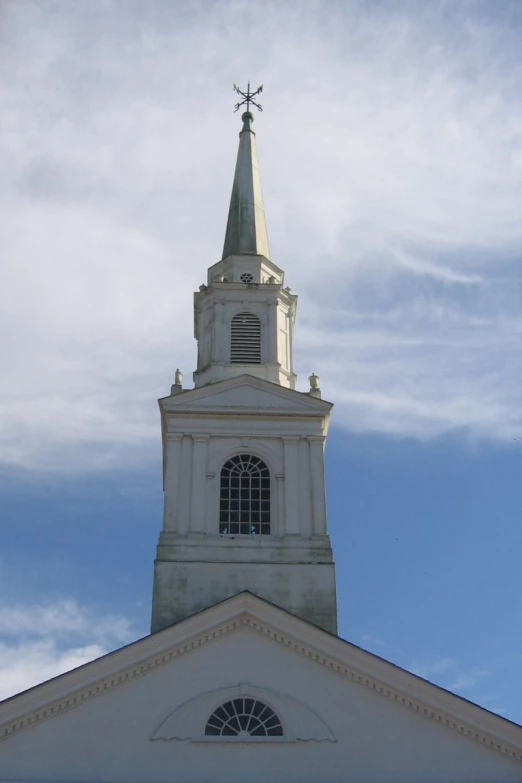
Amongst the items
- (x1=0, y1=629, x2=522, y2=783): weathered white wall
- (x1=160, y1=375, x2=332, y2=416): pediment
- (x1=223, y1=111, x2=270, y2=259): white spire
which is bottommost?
(x1=0, y1=629, x2=522, y2=783): weathered white wall

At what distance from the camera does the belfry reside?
88.9ft

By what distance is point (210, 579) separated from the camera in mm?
27109

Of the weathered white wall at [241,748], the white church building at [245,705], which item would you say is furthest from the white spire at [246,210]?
the weathered white wall at [241,748]

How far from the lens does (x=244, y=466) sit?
96.7 feet

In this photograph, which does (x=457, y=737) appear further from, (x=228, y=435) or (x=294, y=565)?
(x=228, y=435)

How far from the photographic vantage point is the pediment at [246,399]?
29969mm

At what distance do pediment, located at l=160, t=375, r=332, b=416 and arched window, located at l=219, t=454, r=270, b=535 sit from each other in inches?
63.3

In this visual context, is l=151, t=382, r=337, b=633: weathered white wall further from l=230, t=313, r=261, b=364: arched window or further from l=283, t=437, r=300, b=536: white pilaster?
l=230, t=313, r=261, b=364: arched window

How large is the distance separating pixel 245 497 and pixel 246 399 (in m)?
3.03

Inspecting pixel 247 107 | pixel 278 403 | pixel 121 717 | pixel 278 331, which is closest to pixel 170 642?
pixel 121 717

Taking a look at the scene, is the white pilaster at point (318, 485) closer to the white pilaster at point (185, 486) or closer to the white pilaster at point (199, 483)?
the white pilaster at point (199, 483)

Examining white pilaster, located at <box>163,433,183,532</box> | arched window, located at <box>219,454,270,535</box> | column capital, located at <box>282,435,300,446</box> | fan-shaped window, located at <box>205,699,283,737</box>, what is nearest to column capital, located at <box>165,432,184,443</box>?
white pilaster, located at <box>163,433,183,532</box>

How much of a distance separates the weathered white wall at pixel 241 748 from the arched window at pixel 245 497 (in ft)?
20.1

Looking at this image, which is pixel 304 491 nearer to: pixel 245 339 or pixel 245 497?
pixel 245 497
